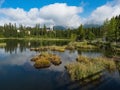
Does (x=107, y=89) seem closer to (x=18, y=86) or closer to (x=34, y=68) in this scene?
(x=18, y=86)

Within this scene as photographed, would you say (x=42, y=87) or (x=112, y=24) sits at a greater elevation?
(x=112, y=24)

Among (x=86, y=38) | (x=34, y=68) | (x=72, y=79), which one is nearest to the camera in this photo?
(x=72, y=79)

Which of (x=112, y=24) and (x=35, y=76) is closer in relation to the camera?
(x=35, y=76)

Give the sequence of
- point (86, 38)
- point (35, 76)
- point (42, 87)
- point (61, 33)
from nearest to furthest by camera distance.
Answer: point (42, 87), point (35, 76), point (86, 38), point (61, 33)

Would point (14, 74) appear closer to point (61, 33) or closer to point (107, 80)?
point (107, 80)

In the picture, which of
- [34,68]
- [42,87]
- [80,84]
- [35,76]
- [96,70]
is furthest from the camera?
[34,68]

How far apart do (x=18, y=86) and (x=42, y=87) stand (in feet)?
11.8

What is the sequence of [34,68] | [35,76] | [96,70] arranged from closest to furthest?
[35,76], [96,70], [34,68]

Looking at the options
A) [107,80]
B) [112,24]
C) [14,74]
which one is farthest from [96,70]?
[112,24]

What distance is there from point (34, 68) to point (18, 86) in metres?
12.9

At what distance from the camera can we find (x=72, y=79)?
1250 inches

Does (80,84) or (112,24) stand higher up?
(112,24)

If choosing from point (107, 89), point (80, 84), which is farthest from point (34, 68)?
point (107, 89)

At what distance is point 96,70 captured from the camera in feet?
119
